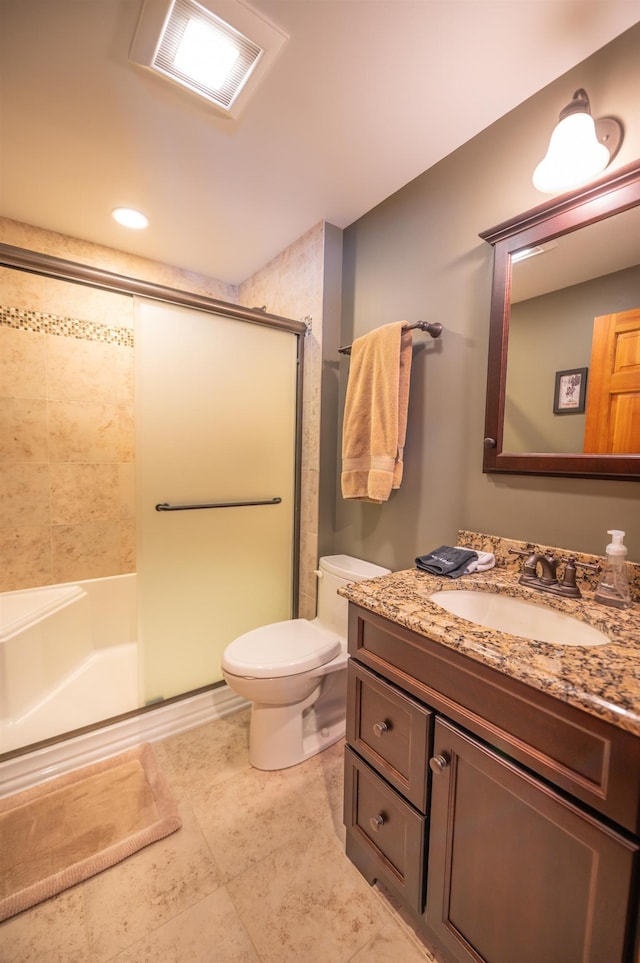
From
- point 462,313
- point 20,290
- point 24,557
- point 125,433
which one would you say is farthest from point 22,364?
point 462,313

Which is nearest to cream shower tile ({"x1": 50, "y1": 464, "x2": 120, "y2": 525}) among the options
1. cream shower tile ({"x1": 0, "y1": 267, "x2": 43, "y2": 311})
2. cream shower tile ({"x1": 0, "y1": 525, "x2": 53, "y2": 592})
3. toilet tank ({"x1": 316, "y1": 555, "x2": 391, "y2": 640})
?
cream shower tile ({"x1": 0, "y1": 525, "x2": 53, "y2": 592})

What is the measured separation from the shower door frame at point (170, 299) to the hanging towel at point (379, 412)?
0.47 metres

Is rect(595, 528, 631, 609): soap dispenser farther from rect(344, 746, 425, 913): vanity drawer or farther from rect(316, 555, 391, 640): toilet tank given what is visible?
rect(316, 555, 391, 640): toilet tank

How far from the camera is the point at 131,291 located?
1.47 m

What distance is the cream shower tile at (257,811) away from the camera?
45.4 inches

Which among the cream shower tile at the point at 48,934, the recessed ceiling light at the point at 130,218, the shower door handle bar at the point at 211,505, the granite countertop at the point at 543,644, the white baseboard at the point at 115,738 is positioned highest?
the recessed ceiling light at the point at 130,218

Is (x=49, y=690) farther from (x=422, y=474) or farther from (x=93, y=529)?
(x=422, y=474)

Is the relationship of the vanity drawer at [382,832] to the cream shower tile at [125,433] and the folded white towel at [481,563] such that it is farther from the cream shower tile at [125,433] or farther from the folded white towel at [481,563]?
the cream shower tile at [125,433]

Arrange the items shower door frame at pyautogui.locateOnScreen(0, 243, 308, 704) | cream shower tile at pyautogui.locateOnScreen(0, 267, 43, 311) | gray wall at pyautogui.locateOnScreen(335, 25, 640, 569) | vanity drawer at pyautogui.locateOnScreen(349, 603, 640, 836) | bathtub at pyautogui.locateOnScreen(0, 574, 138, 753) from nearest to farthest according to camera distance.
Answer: vanity drawer at pyautogui.locateOnScreen(349, 603, 640, 836)
gray wall at pyautogui.locateOnScreen(335, 25, 640, 569)
shower door frame at pyautogui.locateOnScreen(0, 243, 308, 704)
bathtub at pyautogui.locateOnScreen(0, 574, 138, 753)
cream shower tile at pyautogui.locateOnScreen(0, 267, 43, 311)

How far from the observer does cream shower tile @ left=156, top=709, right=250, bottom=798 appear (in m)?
1.40

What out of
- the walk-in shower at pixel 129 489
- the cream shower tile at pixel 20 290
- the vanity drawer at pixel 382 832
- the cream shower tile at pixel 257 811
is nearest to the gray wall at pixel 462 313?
the walk-in shower at pixel 129 489

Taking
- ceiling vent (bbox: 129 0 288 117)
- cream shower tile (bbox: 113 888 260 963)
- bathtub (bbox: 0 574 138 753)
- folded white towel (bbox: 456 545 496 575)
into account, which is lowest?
cream shower tile (bbox: 113 888 260 963)

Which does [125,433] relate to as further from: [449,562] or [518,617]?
A: [518,617]

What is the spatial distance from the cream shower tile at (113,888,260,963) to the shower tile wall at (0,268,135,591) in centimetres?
162
